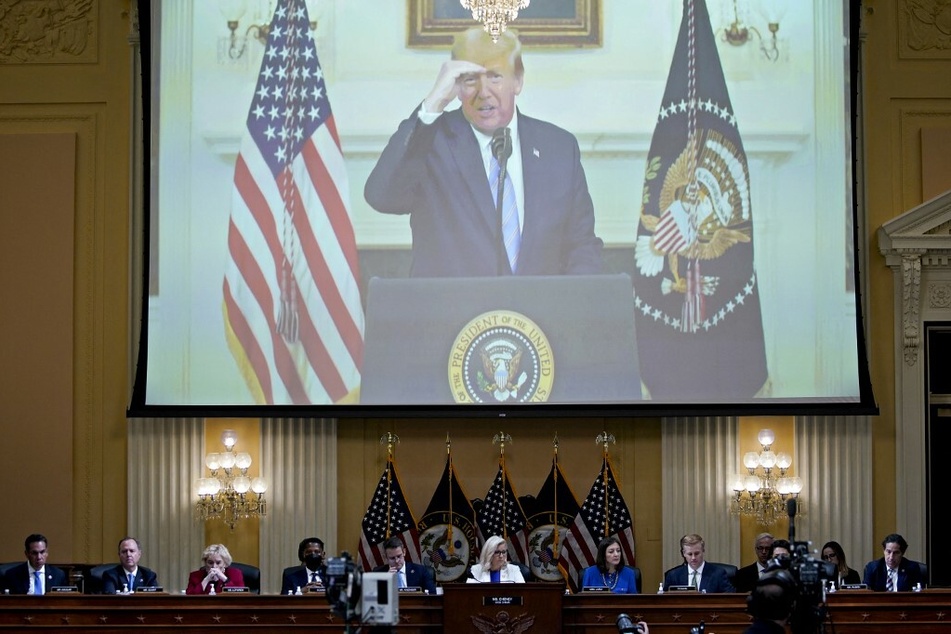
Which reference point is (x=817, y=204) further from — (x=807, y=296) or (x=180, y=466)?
(x=180, y=466)

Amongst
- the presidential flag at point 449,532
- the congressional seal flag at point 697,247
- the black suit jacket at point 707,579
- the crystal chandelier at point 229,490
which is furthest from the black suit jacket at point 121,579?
the congressional seal flag at point 697,247

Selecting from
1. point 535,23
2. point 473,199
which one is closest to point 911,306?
point 473,199

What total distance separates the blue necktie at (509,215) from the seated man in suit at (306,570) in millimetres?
2807

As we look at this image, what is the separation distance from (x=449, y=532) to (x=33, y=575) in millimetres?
3217

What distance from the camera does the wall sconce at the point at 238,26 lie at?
1234 cm

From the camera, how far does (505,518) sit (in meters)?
11.9

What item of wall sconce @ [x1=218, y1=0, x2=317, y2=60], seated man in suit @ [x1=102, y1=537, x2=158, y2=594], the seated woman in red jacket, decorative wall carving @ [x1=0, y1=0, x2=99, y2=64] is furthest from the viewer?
decorative wall carving @ [x1=0, y1=0, x2=99, y2=64]

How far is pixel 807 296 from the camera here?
12062 mm

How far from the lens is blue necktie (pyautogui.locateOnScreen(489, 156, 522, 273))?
12141 millimetres

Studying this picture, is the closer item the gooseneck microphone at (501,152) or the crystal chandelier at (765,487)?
the crystal chandelier at (765,487)

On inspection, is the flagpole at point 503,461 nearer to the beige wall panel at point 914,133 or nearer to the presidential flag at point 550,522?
the presidential flag at point 550,522

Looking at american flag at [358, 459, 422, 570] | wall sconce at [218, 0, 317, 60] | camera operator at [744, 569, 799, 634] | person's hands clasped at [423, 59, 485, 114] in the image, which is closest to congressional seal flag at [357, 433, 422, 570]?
american flag at [358, 459, 422, 570]

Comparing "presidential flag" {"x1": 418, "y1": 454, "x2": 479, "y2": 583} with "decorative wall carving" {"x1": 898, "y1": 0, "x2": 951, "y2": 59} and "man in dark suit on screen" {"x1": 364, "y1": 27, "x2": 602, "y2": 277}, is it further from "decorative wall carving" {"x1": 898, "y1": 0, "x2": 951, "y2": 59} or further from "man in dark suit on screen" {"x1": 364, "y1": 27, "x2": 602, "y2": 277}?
"decorative wall carving" {"x1": 898, "y1": 0, "x2": 951, "y2": 59}

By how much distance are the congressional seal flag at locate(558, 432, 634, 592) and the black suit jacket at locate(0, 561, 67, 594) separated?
3.84 m
